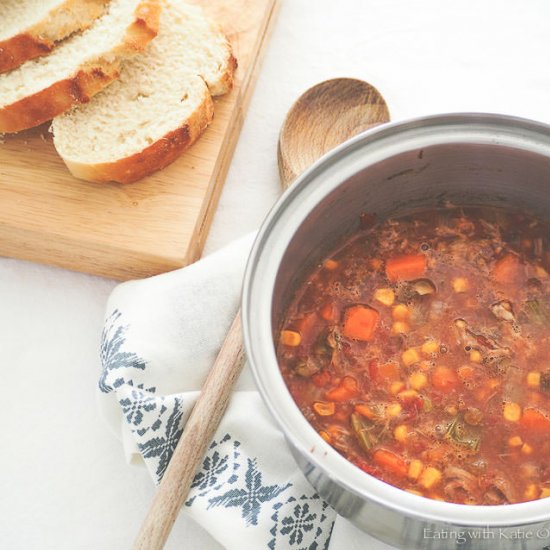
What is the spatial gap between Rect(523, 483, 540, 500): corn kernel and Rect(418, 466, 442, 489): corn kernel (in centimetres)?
20

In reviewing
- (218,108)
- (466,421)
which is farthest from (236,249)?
(466,421)

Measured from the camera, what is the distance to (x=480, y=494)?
1.97 metres

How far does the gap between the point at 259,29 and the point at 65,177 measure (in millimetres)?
822

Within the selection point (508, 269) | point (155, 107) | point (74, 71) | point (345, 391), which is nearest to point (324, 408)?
point (345, 391)

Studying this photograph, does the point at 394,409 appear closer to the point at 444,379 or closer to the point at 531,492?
the point at 444,379

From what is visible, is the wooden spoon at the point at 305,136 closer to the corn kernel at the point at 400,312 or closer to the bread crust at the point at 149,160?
the bread crust at the point at 149,160

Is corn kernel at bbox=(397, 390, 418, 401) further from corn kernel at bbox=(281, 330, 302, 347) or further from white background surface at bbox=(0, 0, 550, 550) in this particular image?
white background surface at bbox=(0, 0, 550, 550)

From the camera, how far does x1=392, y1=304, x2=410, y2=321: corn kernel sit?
2.14 meters

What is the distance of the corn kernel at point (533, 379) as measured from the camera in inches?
81.6

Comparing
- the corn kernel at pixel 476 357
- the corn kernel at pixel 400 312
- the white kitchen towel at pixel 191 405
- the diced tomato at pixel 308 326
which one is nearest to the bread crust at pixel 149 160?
the white kitchen towel at pixel 191 405

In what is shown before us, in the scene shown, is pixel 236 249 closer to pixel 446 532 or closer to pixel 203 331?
pixel 203 331

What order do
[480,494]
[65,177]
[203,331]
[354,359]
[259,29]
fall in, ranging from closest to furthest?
[480,494] → [354,359] → [203,331] → [65,177] → [259,29]

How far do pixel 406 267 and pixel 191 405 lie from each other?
71 centimetres

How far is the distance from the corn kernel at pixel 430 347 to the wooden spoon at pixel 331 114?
816mm
